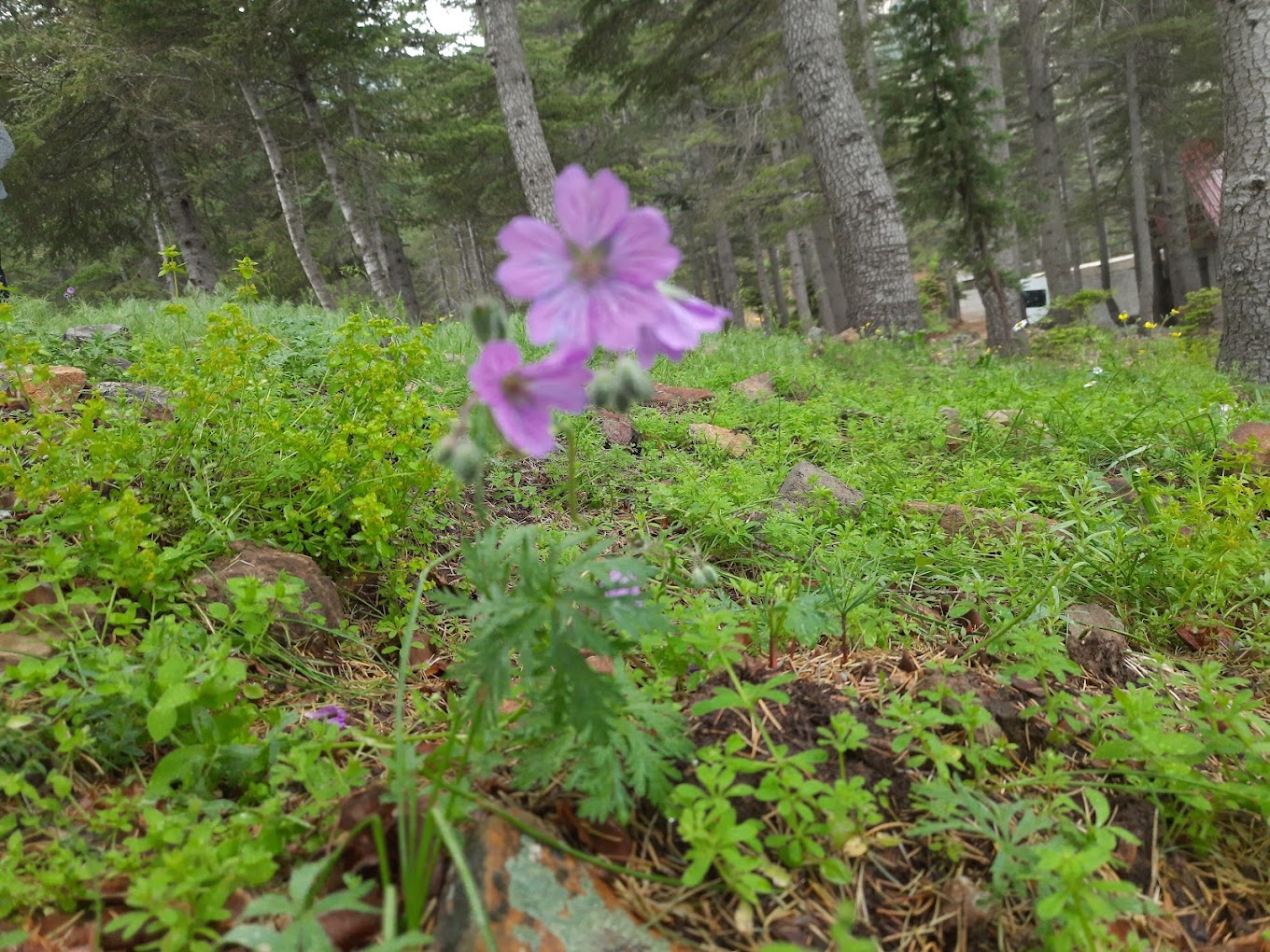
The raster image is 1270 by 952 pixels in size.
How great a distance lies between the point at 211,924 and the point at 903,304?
7921mm

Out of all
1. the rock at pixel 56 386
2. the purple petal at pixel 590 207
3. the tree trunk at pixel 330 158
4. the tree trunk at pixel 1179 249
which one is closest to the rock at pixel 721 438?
the purple petal at pixel 590 207

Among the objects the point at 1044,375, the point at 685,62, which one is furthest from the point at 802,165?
the point at 1044,375

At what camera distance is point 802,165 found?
10977 mm

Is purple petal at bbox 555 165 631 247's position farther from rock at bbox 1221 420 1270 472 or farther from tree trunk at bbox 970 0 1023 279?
tree trunk at bbox 970 0 1023 279

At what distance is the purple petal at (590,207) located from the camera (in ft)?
3.38

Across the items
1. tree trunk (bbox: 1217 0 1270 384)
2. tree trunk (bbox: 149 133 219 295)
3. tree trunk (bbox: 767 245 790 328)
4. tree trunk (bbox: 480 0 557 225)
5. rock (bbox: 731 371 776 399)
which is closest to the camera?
rock (bbox: 731 371 776 399)

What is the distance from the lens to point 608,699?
131 centimetres

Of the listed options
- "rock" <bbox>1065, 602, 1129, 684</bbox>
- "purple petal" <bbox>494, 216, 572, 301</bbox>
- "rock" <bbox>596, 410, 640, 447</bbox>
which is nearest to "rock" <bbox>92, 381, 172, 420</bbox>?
"rock" <bbox>596, 410, 640, 447</bbox>

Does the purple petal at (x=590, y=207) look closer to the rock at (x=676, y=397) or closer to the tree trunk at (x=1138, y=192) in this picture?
the rock at (x=676, y=397)

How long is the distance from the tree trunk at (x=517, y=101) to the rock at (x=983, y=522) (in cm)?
674

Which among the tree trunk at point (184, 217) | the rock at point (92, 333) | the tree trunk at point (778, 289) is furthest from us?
the tree trunk at point (778, 289)

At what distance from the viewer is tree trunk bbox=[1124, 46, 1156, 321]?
16.0 metres

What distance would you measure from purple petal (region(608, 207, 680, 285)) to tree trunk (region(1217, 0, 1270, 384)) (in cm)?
663

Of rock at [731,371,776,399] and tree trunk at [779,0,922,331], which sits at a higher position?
tree trunk at [779,0,922,331]
